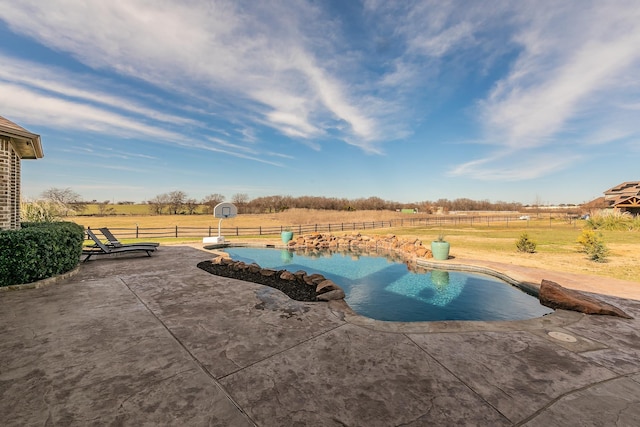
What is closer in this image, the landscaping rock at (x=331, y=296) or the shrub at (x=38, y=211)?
the landscaping rock at (x=331, y=296)

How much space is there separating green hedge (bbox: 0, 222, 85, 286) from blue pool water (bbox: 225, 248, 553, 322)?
674 cm

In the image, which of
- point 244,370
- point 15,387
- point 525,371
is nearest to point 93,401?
point 15,387

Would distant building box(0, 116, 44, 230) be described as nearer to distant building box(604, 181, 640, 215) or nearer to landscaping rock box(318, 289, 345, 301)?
landscaping rock box(318, 289, 345, 301)

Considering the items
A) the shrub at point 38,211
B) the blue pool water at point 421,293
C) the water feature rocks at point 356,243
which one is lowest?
the blue pool water at point 421,293

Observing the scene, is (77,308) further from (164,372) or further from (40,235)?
(164,372)

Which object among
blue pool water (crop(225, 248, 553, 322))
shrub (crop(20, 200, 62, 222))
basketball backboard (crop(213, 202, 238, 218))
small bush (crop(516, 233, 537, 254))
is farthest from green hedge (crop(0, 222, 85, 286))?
small bush (crop(516, 233, 537, 254))

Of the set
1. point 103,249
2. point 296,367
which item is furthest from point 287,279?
point 103,249

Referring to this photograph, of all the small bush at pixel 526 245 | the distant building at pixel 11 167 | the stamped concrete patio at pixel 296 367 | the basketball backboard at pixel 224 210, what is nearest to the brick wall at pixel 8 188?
the distant building at pixel 11 167

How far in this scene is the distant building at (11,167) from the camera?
648 centimetres

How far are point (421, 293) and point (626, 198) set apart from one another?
48.9 m

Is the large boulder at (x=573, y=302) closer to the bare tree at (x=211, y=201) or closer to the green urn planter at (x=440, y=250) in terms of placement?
the green urn planter at (x=440, y=250)

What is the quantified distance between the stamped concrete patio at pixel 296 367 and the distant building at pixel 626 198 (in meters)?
45.5

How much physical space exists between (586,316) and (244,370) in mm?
5957

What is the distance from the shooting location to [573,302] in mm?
5129
